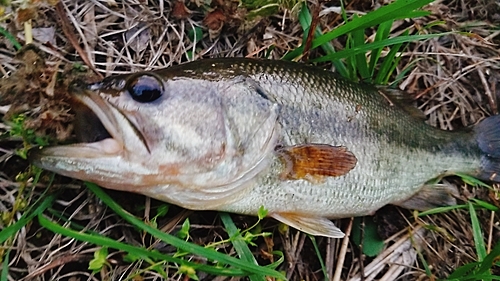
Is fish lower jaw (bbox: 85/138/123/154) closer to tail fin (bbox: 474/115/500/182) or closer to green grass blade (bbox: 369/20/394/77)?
green grass blade (bbox: 369/20/394/77)

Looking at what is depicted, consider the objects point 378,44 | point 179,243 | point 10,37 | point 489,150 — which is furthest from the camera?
point 489,150

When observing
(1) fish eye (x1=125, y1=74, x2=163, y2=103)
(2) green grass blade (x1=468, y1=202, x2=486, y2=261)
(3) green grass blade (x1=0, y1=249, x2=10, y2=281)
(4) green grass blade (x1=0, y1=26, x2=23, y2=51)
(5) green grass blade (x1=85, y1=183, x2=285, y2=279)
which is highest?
(1) fish eye (x1=125, y1=74, x2=163, y2=103)

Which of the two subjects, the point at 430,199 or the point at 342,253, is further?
the point at 430,199

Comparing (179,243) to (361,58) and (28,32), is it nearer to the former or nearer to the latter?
(28,32)

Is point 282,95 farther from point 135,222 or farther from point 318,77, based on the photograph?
point 135,222

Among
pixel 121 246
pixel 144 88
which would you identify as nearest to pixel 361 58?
pixel 144 88

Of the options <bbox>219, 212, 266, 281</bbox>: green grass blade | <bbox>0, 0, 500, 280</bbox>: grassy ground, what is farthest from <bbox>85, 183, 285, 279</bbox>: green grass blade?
<bbox>219, 212, 266, 281</bbox>: green grass blade

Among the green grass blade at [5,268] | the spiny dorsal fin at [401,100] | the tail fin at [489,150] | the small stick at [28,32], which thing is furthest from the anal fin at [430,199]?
the small stick at [28,32]

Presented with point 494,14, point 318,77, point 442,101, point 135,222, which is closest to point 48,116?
point 135,222
